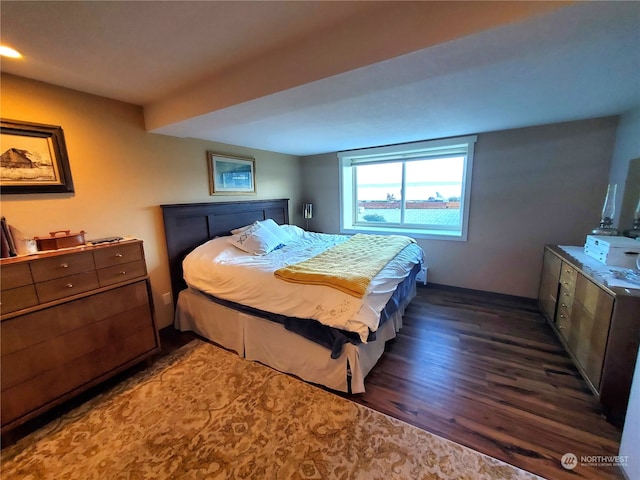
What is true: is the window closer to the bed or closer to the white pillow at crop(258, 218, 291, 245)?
the bed

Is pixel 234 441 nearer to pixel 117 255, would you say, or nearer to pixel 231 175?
pixel 117 255

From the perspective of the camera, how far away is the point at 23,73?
1693 mm

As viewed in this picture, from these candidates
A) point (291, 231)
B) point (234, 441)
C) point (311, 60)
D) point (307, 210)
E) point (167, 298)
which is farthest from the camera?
point (307, 210)

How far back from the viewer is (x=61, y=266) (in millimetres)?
1665

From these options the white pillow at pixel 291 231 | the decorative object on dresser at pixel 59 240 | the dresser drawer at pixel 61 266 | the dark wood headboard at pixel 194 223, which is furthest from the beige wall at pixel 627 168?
the decorative object on dresser at pixel 59 240

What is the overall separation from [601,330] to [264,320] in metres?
2.30

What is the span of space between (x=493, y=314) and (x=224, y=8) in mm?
3492

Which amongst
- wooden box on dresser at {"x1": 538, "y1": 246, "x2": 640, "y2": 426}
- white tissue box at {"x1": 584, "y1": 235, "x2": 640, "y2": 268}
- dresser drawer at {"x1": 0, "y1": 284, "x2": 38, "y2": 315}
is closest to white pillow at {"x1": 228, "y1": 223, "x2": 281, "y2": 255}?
dresser drawer at {"x1": 0, "y1": 284, "x2": 38, "y2": 315}

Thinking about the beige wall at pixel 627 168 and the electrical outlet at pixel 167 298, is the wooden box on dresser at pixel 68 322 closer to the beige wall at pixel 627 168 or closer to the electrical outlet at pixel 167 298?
the electrical outlet at pixel 167 298

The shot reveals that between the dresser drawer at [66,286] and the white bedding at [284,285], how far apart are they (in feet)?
2.72

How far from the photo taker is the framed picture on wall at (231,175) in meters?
3.08

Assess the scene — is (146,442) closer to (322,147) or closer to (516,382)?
(516,382)

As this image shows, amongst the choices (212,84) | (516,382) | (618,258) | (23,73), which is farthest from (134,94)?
(618,258)

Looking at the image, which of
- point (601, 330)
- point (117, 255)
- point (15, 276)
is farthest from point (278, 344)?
point (601, 330)
